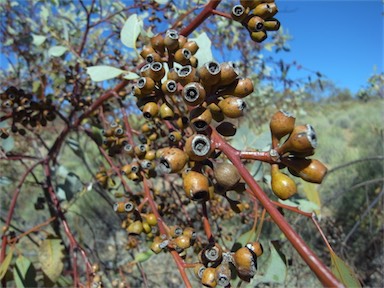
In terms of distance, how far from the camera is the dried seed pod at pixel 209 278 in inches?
24.8

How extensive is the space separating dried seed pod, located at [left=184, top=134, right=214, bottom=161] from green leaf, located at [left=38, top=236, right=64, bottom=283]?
39.0 inches

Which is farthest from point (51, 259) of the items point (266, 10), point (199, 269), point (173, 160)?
point (266, 10)

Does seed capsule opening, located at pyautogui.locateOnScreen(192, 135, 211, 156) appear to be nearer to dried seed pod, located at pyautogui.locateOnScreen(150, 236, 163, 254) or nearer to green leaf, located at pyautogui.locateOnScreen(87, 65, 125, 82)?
dried seed pod, located at pyautogui.locateOnScreen(150, 236, 163, 254)

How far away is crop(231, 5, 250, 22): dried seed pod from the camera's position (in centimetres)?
79

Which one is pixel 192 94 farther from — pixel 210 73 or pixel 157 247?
pixel 157 247

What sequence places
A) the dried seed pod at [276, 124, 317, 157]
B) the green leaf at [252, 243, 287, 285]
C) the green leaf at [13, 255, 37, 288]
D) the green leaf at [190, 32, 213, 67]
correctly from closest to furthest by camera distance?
the dried seed pod at [276, 124, 317, 157]
the green leaf at [252, 243, 287, 285]
the green leaf at [190, 32, 213, 67]
the green leaf at [13, 255, 37, 288]

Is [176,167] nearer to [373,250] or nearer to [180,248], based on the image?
[180,248]

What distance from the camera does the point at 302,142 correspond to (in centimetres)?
53

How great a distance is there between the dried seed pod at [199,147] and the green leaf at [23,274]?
1034 mm

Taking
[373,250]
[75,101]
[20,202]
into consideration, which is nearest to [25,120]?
[75,101]

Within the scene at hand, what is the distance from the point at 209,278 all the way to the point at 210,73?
0.38m

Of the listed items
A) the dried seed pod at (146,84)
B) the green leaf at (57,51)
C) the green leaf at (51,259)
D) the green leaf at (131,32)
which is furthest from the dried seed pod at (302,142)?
the green leaf at (57,51)

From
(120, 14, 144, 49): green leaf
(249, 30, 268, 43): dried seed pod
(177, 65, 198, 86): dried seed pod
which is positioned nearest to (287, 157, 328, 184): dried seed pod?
(177, 65, 198, 86): dried seed pod

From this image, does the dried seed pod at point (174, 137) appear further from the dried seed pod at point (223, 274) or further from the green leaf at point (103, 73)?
the green leaf at point (103, 73)
